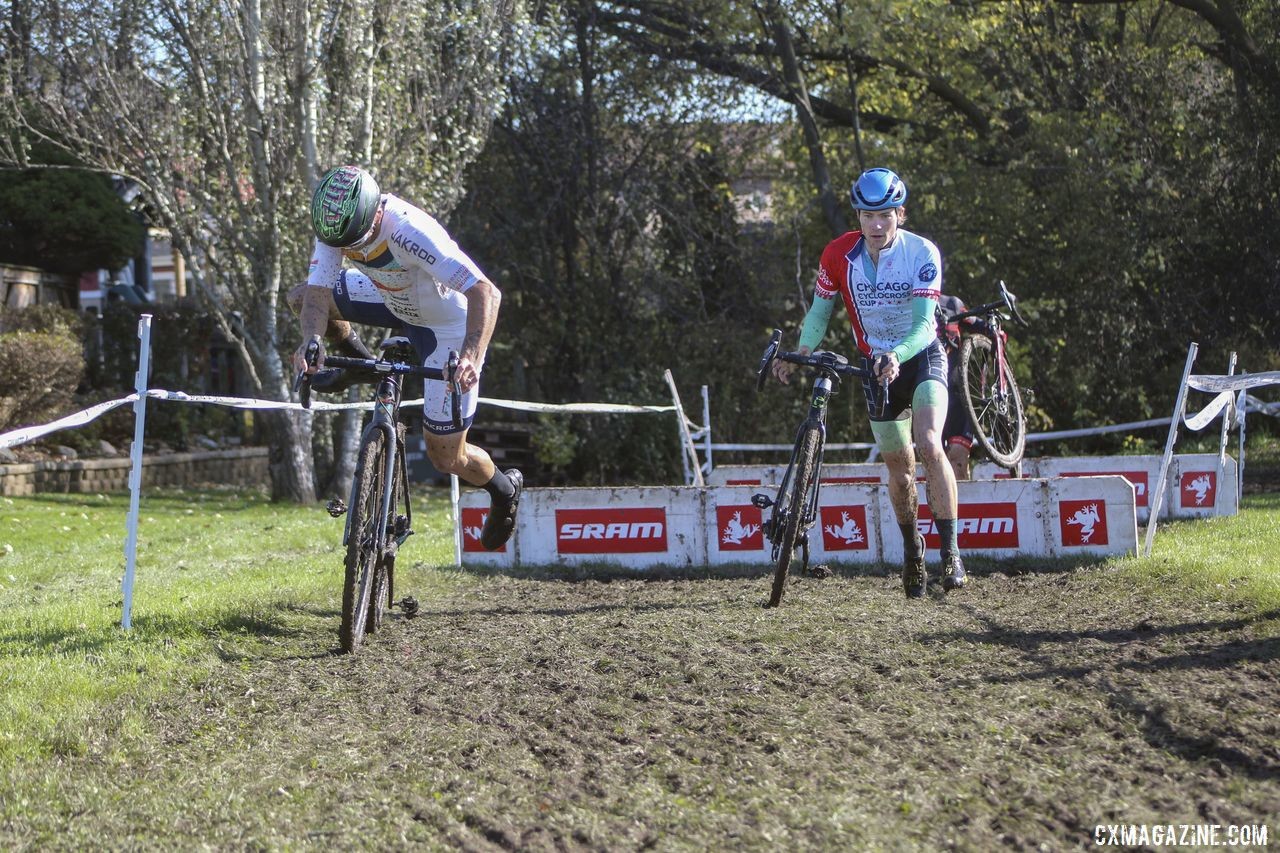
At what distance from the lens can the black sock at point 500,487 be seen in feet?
23.0

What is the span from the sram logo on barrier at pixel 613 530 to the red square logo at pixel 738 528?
0.37 metres

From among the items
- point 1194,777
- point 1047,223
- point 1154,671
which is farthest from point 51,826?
point 1047,223

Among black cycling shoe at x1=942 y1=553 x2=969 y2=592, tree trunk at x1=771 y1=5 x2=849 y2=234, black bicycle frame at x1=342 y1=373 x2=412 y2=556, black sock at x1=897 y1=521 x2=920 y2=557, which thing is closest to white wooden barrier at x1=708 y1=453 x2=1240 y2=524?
black sock at x1=897 y1=521 x2=920 y2=557

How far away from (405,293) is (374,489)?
3.15 feet

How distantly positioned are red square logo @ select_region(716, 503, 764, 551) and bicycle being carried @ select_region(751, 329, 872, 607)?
5.52ft

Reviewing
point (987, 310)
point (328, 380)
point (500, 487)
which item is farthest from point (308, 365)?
point (987, 310)

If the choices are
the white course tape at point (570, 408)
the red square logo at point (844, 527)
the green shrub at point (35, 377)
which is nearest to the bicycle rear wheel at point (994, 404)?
the red square logo at point (844, 527)

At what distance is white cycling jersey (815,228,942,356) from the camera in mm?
6969

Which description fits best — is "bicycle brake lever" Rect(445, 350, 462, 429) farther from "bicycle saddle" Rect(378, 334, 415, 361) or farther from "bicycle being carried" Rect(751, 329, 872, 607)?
"bicycle being carried" Rect(751, 329, 872, 607)

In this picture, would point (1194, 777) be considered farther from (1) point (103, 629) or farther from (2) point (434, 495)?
(2) point (434, 495)

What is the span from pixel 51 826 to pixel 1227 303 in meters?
16.7

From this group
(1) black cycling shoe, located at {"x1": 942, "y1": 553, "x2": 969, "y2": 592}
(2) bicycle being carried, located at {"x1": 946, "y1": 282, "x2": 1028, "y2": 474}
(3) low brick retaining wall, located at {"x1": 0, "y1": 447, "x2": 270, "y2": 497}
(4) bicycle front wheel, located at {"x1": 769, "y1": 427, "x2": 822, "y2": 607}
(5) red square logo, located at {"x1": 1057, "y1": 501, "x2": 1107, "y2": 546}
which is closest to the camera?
(4) bicycle front wheel, located at {"x1": 769, "y1": 427, "x2": 822, "y2": 607}

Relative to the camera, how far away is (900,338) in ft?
23.6

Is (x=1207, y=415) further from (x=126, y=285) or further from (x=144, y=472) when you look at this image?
(x=126, y=285)
